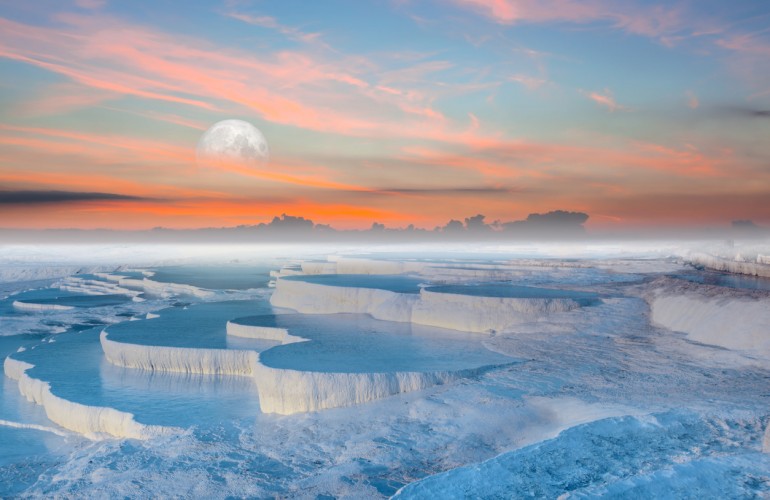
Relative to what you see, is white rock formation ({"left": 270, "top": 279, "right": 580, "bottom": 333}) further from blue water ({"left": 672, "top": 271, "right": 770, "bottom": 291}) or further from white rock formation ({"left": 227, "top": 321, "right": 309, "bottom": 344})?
blue water ({"left": 672, "top": 271, "right": 770, "bottom": 291})

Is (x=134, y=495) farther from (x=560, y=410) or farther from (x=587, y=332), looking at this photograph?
(x=587, y=332)

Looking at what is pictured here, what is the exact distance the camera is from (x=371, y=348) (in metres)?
11.7

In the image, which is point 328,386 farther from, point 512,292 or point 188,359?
point 512,292

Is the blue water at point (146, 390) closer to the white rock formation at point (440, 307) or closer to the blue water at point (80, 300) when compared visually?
the white rock formation at point (440, 307)

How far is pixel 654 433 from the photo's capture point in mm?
6871

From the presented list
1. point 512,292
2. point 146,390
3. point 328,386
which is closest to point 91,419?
point 146,390

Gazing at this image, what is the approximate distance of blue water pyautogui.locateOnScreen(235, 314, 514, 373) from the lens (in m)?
10.1

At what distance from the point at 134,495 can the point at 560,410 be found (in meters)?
5.44

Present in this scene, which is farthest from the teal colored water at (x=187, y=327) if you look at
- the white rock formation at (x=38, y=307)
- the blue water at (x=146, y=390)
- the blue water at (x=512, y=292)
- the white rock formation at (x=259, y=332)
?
the white rock formation at (x=38, y=307)

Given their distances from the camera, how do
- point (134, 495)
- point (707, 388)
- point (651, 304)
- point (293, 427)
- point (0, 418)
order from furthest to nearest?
point (651, 304)
point (0, 418)
point (707, 388)
point (293, 427)
point (134, 495)

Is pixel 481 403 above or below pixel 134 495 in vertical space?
above

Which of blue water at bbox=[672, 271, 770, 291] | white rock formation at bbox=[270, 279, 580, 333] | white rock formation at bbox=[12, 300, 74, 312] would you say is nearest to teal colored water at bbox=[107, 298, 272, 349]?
white rock formation at bbox=[270, 279, 580, 333]

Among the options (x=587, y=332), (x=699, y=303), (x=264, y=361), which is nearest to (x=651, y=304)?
(x=699, y=303)

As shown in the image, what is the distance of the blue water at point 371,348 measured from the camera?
10076 mm
